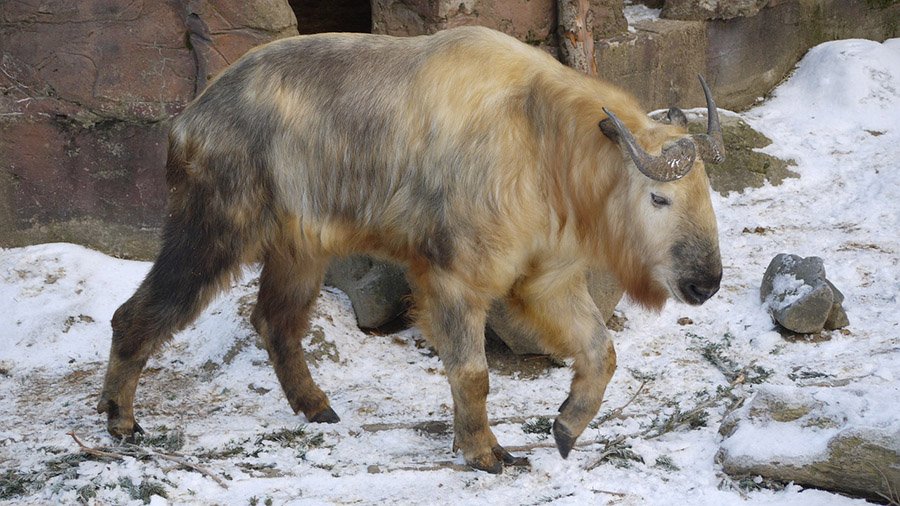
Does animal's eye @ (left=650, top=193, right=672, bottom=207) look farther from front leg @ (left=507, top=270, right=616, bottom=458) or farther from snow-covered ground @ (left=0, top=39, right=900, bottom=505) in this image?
snow-covered ground @ (left=0, top=39, right=900, bottom=505)

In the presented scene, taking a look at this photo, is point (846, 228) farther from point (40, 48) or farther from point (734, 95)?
point (40, 48)

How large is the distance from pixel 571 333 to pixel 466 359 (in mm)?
475

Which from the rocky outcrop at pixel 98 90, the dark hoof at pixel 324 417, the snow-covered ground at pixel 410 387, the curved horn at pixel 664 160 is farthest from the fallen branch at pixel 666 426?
the rocky outcrop at pixel 98 90

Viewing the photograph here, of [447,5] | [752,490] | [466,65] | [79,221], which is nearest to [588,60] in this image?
[447,5]

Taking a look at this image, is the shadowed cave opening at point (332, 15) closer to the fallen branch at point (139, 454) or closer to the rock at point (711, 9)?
the rock at point (711, 9)

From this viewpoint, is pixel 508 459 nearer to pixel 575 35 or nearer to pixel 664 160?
pixel 664 160

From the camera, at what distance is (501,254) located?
13.0 feet

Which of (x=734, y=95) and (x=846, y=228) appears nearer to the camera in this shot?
(x=846, y=228)

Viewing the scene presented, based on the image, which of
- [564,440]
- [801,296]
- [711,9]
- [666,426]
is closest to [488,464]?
[564,440]

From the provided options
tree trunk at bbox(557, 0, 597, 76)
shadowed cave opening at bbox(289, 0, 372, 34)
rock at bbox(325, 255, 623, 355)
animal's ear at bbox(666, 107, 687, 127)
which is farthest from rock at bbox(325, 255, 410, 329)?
shadowed cave opening at bbox(289, 0, 372, 34)

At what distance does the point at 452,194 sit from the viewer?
3.97 meters

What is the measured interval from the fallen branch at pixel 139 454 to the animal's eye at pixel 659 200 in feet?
6.02

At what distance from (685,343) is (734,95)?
3.39 meters

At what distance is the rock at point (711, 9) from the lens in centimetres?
780
